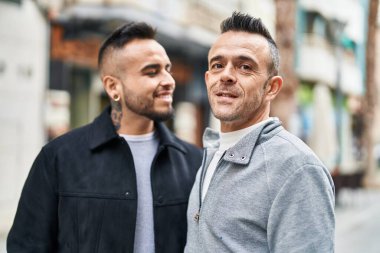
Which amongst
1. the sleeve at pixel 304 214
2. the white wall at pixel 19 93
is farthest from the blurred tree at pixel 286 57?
the sleeve at pixel 304 214

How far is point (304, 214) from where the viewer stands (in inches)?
75.0

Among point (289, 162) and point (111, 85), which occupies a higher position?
point (111, 85)

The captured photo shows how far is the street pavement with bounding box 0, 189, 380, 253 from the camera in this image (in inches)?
368

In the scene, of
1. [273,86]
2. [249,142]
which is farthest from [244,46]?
[249,142]

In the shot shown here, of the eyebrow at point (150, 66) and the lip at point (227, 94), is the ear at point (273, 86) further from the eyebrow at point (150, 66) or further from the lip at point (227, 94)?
the eyebrow at point (150, 66)

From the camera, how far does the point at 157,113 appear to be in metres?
2.93

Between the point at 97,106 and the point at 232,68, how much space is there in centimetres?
1163

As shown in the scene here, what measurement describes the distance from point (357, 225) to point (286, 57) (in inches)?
177

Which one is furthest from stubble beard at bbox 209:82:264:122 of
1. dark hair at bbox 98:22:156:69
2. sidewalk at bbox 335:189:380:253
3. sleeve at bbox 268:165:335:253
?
sidewalk at bbox 335:189:380:253

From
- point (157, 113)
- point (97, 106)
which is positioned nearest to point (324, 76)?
point (97, 106)

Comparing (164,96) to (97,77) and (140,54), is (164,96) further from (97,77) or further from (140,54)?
(97,77)

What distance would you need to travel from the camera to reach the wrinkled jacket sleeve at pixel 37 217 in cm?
269

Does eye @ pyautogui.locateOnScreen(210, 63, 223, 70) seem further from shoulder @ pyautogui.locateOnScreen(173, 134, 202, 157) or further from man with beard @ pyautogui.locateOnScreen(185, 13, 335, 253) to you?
shoulder @ pyautogui.locateOnScreen(173, 134, 202, 157)

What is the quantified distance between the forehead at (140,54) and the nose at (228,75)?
0.80 m
